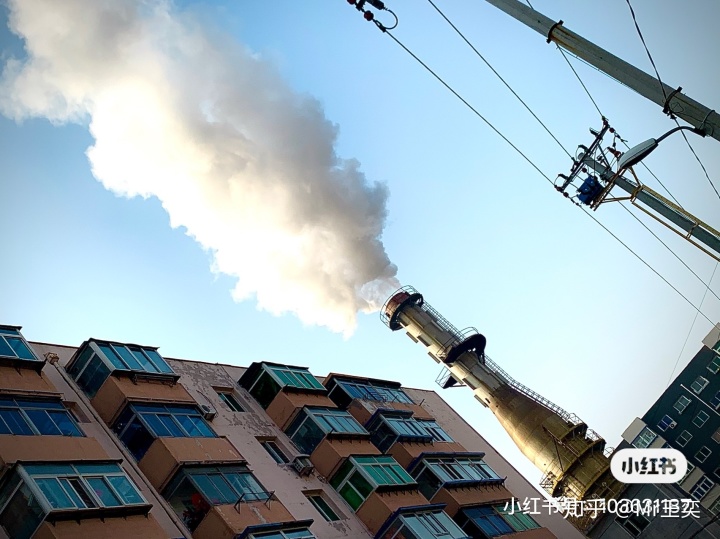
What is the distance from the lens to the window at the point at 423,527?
25.5m

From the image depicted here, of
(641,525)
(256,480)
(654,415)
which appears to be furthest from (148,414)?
(654,415)

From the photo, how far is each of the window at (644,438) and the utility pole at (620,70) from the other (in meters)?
39.5

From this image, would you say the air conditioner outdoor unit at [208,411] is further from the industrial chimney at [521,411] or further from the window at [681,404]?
the window at [681,404]

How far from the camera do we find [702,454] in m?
49.8

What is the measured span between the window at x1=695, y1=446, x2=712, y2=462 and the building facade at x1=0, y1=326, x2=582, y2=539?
59.1 ft

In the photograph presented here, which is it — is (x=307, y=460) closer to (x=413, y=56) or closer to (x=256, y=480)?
(x=256, y=480)

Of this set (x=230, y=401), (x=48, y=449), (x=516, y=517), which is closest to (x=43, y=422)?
(x=48, y=449)

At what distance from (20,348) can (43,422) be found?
128 inches

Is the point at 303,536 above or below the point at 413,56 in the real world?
below

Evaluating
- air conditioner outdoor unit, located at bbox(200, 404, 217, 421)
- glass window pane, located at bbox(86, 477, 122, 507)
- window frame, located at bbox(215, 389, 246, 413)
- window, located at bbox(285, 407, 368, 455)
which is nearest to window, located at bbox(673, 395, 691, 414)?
window, located at bbox(285, 407, 368, 455)

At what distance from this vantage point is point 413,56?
831 inches

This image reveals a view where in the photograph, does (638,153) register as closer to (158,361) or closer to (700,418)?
(158,361)

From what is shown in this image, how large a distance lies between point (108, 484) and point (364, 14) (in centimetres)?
1339

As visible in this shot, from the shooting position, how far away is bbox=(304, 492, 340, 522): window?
2620 centimetres
